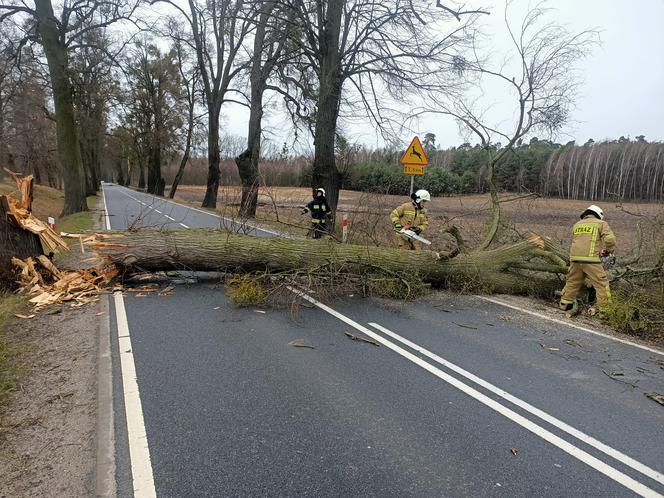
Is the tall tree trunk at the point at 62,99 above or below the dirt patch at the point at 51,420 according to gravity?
above

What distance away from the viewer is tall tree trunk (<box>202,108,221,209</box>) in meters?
23.5

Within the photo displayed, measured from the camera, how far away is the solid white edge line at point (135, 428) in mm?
2561

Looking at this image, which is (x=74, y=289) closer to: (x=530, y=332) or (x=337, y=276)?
(x=337, y=276)

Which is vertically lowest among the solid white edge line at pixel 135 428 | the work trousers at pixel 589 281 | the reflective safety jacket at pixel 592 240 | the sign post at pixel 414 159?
the solid white edge line at pixel 135 428

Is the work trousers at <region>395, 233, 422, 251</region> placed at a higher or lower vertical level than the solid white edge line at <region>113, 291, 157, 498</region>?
higher

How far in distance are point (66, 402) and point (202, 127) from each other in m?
32.0

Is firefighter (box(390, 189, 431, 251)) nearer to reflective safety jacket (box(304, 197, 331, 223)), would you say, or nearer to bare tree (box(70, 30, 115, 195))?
reflective safety jacket (box(304, 197, 331, 223))

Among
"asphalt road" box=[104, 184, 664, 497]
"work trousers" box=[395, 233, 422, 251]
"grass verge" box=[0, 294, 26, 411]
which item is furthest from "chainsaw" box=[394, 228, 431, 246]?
"grass verge" box=[0, 294, 26, 411]

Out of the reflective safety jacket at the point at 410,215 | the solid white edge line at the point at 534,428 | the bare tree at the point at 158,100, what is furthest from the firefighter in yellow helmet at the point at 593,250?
the bare tree at the point at 158,100

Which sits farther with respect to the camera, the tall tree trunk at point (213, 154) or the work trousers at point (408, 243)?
the tall tree trunk at point (213, 154)

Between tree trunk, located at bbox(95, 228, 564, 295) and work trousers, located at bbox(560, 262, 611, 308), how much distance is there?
41.5 inches

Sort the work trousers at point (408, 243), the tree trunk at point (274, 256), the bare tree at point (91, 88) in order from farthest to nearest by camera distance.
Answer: the bare tree at point (91, 88), the work trousers at point (408, 243), the tree trunk at point (274, 256)

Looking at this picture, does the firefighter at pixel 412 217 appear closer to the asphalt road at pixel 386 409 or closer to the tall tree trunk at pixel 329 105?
the asphalt road at pixel 386 409

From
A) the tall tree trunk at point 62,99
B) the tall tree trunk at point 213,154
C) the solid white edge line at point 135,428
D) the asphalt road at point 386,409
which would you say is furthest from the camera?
the tall tree trunk at point 213,154
